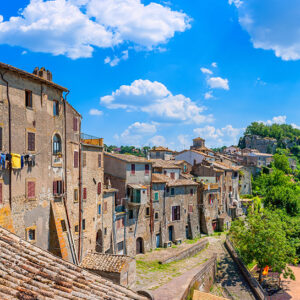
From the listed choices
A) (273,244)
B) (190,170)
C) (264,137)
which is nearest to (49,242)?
(273,244)

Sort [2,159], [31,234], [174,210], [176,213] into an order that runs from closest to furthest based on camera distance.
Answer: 1. [2,159]
2. [31,234]
3. [174,210]
4. [176,213]

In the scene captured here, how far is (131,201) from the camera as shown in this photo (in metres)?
36.2

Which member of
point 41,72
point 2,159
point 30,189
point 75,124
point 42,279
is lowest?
point 42,279

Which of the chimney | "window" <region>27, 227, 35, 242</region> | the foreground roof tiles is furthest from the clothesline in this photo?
the foreground roof tiles

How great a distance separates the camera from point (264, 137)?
14175 cm

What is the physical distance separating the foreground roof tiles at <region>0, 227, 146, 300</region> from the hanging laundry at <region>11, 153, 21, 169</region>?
37.9 feet

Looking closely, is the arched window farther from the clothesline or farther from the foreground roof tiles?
the foreground roof tiles

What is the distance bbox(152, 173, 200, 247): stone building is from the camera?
4109cm

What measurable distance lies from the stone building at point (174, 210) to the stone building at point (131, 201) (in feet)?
6.95

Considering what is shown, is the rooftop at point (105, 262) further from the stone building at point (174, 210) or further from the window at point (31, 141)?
the stone building at point (174, 210)

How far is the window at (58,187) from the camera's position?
22.4 m

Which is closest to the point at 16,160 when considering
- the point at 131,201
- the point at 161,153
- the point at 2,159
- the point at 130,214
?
the point at 2,159

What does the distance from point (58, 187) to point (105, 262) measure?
8083 mm

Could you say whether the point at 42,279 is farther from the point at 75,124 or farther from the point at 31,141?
the point at 75,124
